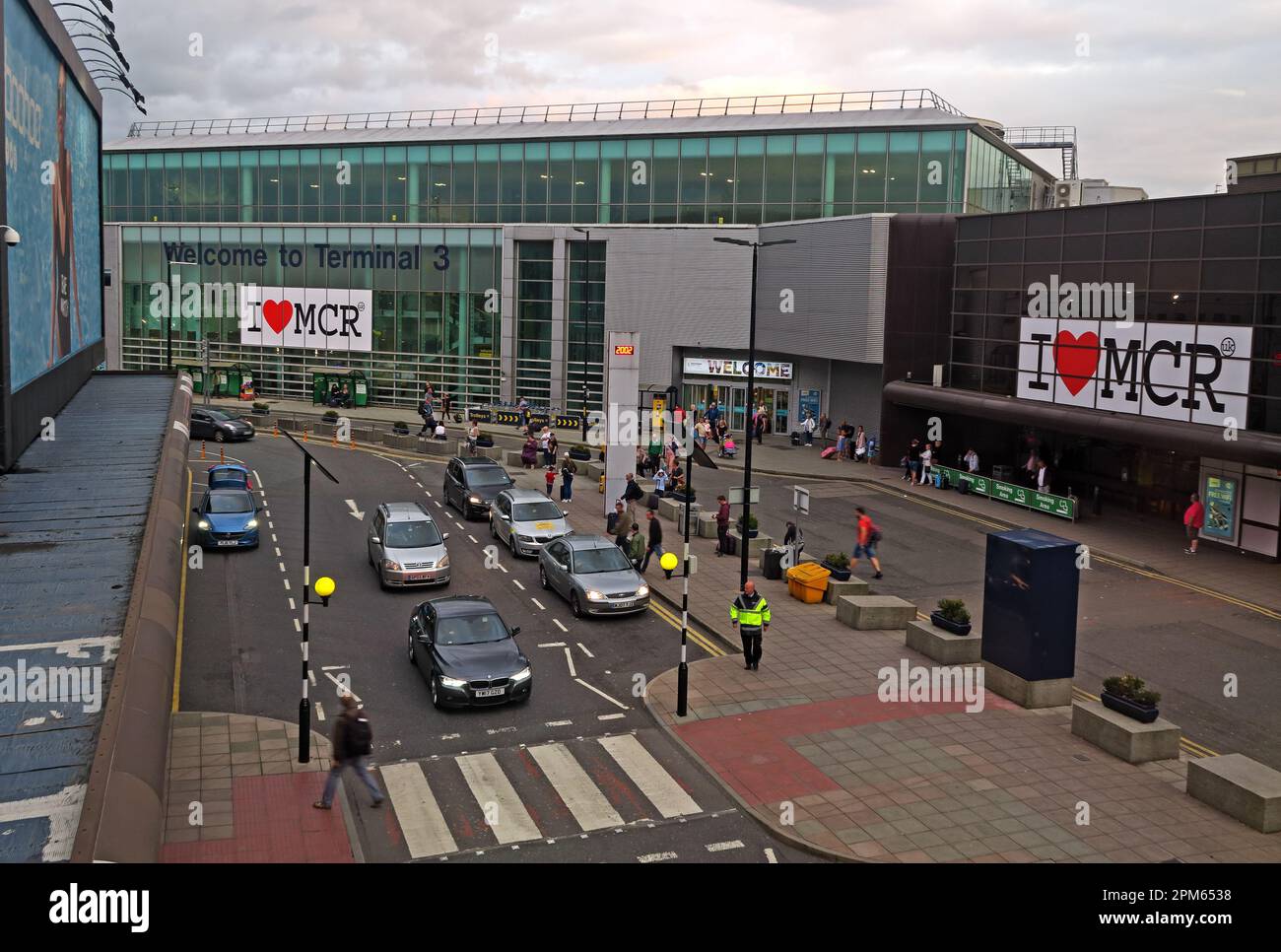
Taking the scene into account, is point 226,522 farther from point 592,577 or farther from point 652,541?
point 652,541

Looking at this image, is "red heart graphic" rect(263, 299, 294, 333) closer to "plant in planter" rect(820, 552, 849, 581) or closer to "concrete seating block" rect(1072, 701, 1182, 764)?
"plant in planter" rect(820, 552, 849, 581)

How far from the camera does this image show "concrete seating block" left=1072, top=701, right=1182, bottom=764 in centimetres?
1773

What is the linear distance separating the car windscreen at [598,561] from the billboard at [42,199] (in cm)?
1193

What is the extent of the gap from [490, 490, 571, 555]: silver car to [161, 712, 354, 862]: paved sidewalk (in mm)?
12448

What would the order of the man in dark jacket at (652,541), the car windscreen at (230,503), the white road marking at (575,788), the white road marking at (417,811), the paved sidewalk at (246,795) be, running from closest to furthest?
the paved sidewalk at (246,795) → the white road marking at (417,811) → the white road marking at (575,788) → the man in dark jacket at (652,541) → the car windscreen at (230,503)

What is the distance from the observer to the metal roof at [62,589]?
8.80 meters

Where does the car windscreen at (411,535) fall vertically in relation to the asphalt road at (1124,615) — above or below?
above

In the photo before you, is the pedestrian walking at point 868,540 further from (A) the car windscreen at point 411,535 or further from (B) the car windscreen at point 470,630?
(B) the car windscreen at point 470,630

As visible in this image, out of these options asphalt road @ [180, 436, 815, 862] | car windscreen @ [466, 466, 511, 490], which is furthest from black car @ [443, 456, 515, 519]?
asphalt road @ [180, 436, 815, 862]

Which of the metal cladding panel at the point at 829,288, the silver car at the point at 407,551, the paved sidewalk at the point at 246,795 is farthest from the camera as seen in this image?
the metal cladding panel at the point at 829,288

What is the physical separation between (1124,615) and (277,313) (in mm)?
56126

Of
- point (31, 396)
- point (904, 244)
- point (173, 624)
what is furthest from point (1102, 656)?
point (904, 244)

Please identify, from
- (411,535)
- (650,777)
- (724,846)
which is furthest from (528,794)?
(411,535)

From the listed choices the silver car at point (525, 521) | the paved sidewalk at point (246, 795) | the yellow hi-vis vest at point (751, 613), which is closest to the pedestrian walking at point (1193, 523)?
the yellow hi-vis vest at point (751, 613)
